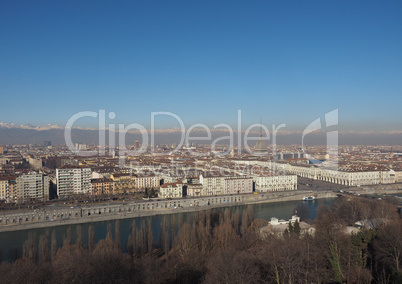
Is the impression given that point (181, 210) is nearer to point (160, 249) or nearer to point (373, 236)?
point (160, 249)

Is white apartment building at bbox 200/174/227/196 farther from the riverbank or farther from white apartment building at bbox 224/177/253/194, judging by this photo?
the riverbank

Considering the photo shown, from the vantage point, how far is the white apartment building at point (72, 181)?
1285cm

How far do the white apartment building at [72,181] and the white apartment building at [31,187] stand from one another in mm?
702

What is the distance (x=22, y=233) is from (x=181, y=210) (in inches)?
171

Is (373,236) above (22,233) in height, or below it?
above

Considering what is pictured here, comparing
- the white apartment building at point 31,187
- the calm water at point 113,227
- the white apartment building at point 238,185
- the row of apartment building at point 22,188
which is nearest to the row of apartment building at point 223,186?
the white apartment building at point 238,185

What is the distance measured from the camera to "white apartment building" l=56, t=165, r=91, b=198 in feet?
42.2

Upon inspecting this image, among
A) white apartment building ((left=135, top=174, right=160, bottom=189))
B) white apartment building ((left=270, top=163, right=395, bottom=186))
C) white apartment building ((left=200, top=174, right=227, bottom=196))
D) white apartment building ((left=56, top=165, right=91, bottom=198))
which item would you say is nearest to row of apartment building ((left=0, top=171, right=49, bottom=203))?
white apartment building ((left=56, top=165, right=91, bottom=198))

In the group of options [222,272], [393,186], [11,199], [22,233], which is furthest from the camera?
[393,186]

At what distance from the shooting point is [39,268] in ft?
14.3

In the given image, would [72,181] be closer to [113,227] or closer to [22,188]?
[22,188]

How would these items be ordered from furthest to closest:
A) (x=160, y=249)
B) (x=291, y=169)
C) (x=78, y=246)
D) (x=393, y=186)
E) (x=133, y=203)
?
1. (x=291, y=169)
2. (x=393, y=186)
3. (x=133, y=203)
4. (x=160, y=249)
5. (x=78, y=246)

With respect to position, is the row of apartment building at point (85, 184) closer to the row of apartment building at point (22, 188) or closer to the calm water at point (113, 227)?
the row of apartment building at point (22, 188)

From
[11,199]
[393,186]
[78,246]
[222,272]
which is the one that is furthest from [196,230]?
[393,186]
